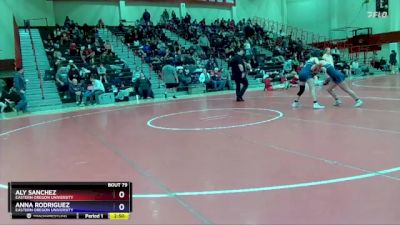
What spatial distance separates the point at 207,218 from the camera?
3.51 meters

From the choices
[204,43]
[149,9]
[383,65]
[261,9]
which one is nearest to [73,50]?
[204,43]

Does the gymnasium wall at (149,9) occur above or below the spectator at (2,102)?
above

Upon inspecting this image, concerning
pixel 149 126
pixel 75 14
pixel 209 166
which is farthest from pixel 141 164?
pixel 75 14

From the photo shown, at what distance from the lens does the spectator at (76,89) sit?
1756 cm

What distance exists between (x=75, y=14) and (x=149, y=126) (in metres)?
22.0

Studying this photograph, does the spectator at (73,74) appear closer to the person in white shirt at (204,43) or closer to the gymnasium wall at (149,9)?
the person in white shirt at (204,43)

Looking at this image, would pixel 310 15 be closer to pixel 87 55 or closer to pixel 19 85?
pixel 87 55

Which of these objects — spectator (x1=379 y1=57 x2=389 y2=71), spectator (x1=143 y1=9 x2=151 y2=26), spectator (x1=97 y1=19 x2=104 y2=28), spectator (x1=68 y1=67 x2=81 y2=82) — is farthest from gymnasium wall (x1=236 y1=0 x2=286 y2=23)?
spectator (x1=68 y1=67 x2=81 y2=82)

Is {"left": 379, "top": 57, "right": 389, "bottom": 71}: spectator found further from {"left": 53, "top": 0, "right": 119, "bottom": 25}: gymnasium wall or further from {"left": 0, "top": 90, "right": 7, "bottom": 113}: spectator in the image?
{"left": 0, "top": 90, "right": 7, "bottom": 113}: spectator

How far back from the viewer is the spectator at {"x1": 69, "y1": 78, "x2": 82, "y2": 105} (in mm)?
17562

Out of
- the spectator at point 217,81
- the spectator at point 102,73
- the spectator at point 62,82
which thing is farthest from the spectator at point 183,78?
the spectator at point 62,82
